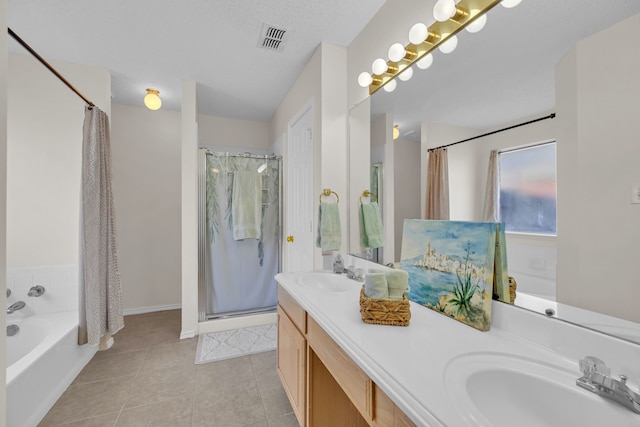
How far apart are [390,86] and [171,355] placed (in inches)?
107

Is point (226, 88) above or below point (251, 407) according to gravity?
above

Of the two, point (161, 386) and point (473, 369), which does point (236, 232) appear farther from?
point (473, 369)

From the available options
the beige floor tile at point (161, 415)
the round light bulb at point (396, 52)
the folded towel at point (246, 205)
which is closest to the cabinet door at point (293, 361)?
the beige floor tile at point (161, 415)

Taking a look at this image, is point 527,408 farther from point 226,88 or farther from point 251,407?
point 226,88

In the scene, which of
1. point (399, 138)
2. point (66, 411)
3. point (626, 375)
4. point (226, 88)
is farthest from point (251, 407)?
point (226, 88)

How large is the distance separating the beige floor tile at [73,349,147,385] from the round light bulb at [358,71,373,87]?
2706 millimetres

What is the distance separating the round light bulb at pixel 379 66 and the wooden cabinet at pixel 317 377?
1433mm

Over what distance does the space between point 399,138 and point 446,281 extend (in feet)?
2.68

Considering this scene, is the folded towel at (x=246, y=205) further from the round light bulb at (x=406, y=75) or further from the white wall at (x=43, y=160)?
the round light bulb at (x=406, y=75)

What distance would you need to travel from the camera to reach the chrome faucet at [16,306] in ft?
6.61

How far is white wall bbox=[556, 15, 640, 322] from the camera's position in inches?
25.5

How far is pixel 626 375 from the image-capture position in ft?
2.14

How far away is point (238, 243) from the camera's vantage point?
294 cm

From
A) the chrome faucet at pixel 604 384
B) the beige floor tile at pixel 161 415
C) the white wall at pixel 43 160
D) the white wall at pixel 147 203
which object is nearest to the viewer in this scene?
the chrome faucet at pixel 604 384
